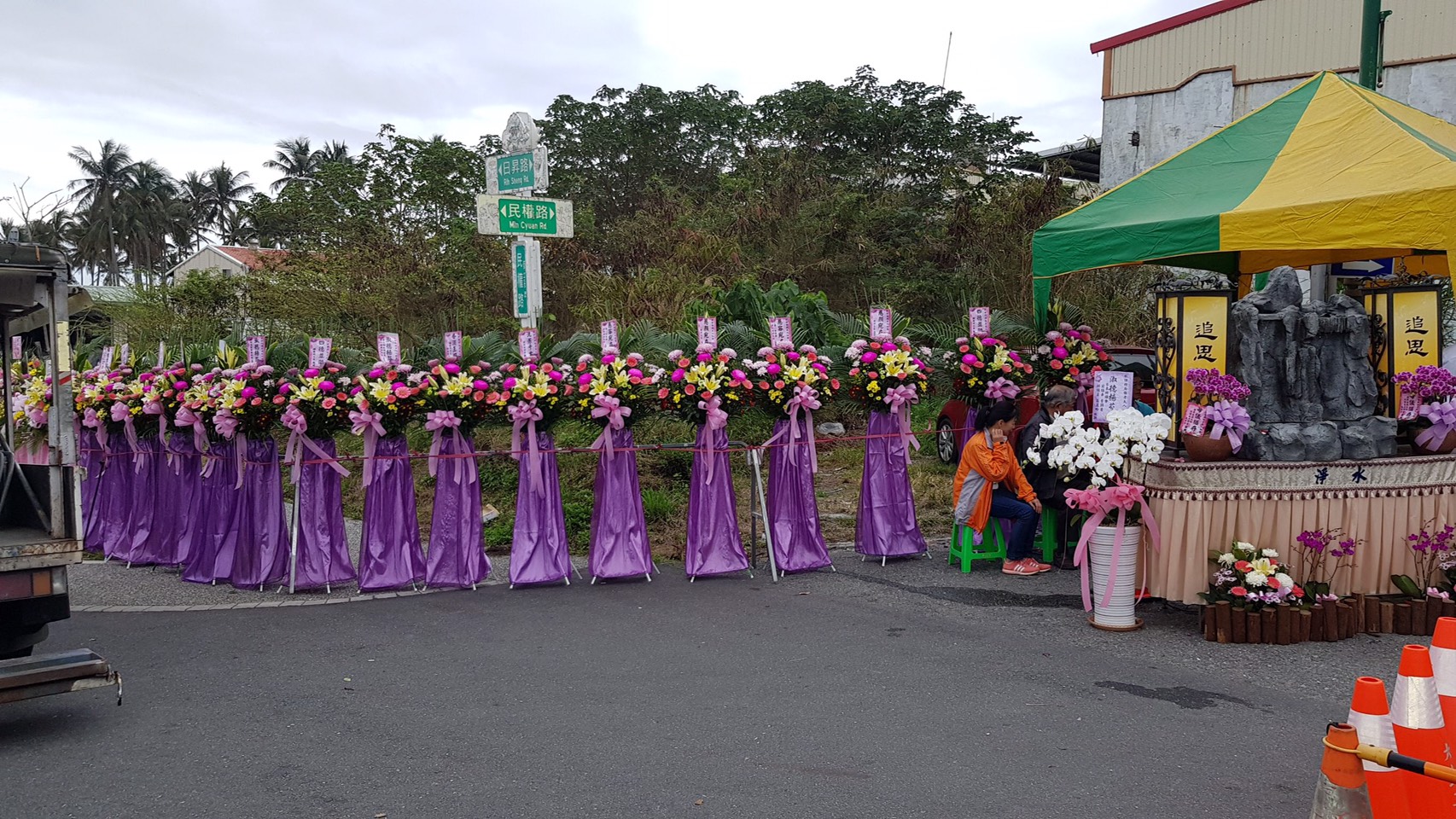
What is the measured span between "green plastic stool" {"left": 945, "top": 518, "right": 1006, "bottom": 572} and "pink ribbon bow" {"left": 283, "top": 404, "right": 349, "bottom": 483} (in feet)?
16.6

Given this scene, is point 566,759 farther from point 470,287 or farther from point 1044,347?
point 470,287

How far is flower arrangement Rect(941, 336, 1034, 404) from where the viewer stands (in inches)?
339

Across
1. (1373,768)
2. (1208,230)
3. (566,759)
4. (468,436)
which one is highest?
(1208,230)

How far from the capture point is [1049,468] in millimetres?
8375

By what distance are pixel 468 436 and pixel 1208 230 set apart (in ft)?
18.8

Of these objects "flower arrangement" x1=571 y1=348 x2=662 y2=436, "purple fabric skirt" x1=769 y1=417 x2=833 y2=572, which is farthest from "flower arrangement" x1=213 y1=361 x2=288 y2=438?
"purple fabric skirt" x1=769 y1=417 x2=833 y2=572

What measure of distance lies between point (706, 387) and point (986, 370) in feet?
8.09

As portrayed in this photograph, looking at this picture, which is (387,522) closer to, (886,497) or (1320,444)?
(886,497)

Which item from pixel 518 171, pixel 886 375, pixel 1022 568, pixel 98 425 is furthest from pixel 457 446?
pixel 1022 568

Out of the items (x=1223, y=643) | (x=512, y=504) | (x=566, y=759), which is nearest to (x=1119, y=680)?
(x=1223, y=643)

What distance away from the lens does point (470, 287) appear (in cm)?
1766

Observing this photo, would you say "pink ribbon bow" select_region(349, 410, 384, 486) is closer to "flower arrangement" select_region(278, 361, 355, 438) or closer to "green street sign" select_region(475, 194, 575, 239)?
"flower arrangement" select_region(278, 361, 355, 438)

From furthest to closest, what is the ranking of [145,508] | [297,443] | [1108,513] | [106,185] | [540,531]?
[106,185] < [145,508] < [540,531] < [297,443] < [1108,513]

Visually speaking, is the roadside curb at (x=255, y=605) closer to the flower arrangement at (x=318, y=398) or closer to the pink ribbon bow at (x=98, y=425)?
the flower arrangement at (x=318, y=398)
